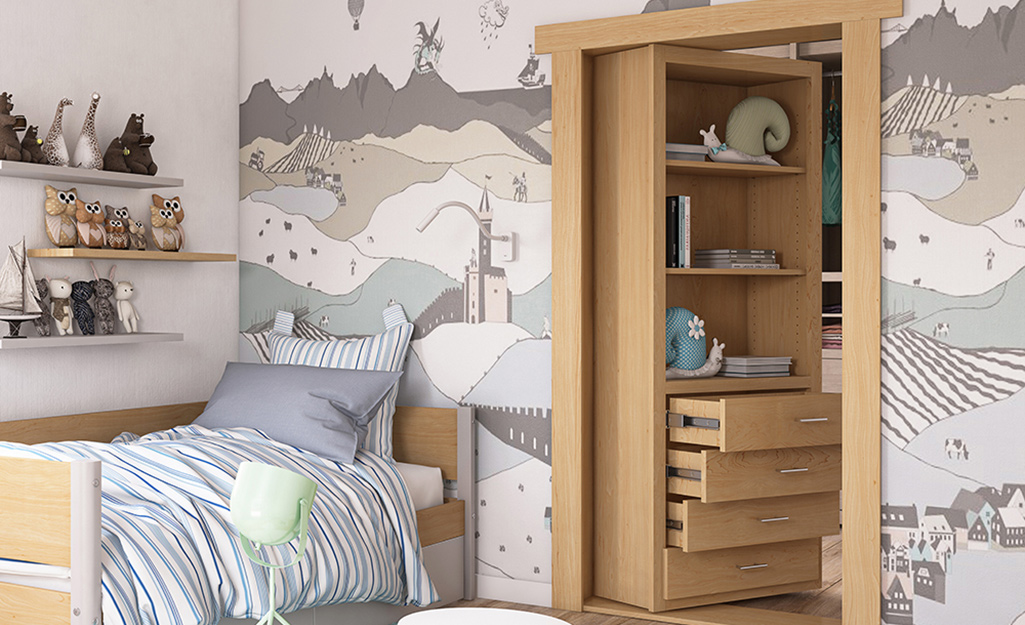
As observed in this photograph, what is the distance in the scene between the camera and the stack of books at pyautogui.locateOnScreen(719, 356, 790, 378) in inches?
146

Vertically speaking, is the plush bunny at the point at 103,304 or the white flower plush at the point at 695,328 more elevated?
the plush bunny at the point at 103,304

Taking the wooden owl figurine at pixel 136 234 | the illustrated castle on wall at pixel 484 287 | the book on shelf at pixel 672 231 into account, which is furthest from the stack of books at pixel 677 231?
the wooden owl figurine at pixel 136 234

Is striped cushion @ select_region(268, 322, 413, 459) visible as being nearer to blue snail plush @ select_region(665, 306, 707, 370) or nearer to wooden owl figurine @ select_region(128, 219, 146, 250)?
wooden owl figurine @ select_region(128, 219, 146, 250)

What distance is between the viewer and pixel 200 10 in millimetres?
4086

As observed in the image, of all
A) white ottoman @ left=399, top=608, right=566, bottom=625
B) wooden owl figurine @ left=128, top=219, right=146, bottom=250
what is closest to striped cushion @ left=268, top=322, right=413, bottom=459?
wooden owl figurine @ left=128, top=219, right=146, bottom=250

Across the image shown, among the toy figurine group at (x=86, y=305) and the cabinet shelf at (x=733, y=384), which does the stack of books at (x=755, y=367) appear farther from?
the toy figurine group at (x=86, y=305)

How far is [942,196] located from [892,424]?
2.20ft

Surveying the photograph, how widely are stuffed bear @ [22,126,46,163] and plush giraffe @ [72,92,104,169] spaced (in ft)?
0.44

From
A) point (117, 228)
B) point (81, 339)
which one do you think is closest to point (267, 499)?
point (81, 339)

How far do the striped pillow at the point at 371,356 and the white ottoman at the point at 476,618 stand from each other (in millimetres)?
1337

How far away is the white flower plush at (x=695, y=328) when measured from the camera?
144 inches

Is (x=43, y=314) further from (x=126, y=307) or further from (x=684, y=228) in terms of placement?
(x=684, y=228)

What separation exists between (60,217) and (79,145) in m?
0.25

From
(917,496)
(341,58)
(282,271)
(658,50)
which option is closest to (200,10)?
(341,58)
